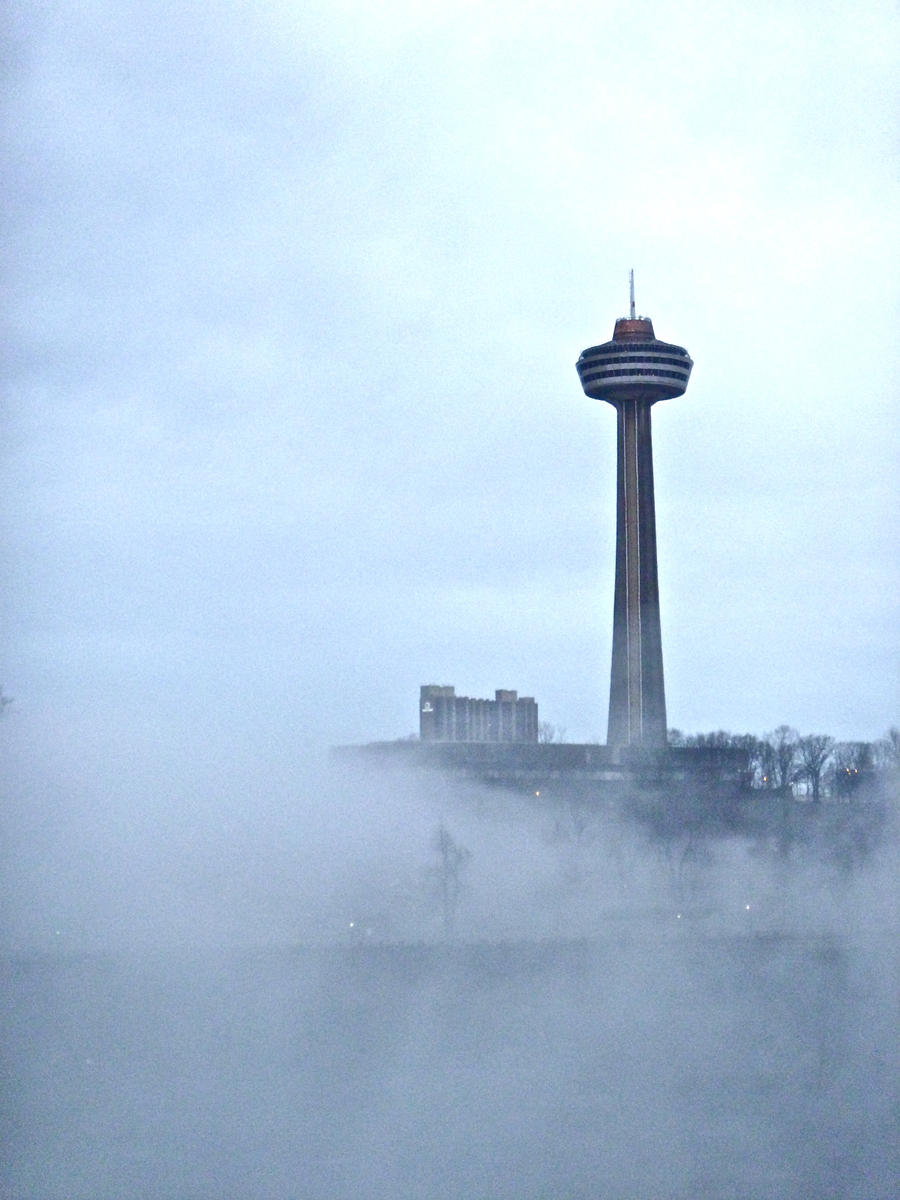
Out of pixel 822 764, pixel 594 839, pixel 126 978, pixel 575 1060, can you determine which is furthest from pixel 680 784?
pixel 126 978

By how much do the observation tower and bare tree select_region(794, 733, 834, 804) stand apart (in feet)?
253

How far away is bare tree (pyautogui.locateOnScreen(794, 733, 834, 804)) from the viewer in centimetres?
3231

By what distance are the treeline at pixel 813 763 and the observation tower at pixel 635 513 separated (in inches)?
2558

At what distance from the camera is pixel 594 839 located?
123 ft

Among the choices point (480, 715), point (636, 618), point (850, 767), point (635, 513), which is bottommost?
point (850, 767)

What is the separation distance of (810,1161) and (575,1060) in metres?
4.50

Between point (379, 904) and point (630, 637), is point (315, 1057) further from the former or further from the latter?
point (630, 637)

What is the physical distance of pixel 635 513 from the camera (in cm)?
11738

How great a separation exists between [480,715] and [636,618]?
1426cm

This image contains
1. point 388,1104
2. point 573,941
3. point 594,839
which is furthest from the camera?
point 594,839

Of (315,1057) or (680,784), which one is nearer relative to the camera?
(315,1057)

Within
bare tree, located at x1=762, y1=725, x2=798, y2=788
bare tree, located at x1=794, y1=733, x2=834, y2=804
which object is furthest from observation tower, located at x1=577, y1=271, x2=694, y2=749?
bare tree, located at x1=794, y1=733, x2=834, y2=804

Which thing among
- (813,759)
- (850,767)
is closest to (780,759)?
(813,759)

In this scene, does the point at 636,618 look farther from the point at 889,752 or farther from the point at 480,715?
the point at 889,752
